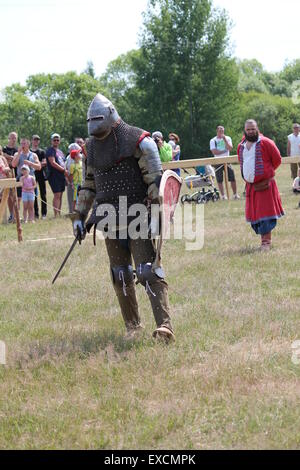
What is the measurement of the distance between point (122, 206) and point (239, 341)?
1.35 meters

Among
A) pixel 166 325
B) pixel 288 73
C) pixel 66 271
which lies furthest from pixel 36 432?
pixel 288 73

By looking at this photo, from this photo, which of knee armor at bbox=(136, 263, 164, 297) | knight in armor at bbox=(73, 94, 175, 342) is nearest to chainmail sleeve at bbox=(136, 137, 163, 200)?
knight in armor at bbox=(73, 94, 175, 342)

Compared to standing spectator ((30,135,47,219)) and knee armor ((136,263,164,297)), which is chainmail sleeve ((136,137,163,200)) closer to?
knee armor ((136,263,164,297))

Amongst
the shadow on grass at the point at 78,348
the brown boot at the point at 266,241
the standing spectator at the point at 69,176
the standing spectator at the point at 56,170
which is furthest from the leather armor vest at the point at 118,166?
the standing spectator at the point at 56,170

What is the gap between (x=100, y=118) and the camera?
5316mm

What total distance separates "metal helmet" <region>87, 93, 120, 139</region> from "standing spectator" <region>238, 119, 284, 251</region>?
3922 mm

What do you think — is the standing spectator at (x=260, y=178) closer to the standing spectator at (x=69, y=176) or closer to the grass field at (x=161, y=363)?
the grass field at (x=161, y=363)

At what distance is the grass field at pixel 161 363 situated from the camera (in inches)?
148

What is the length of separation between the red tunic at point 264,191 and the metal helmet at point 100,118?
3942 mm

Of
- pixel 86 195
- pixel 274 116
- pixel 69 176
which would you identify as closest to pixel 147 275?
pixel 86 195

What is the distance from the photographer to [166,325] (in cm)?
531

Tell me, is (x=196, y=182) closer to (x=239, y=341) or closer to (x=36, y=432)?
(x=239, y=341)

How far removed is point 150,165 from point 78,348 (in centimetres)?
148

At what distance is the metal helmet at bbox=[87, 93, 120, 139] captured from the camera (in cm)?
532
